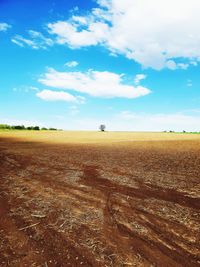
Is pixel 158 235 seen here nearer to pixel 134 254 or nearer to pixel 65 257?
pixel 134 254

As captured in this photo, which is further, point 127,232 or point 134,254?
point 127,232

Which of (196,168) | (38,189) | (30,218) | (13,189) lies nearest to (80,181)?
(38,189)

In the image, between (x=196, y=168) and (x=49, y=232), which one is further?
(x=196, y=168)

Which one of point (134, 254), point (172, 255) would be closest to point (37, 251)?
point (134, 254)

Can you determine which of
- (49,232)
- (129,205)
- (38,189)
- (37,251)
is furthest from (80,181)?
(37,251)

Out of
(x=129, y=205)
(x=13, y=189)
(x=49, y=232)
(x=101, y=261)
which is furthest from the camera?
(x=13, y=189)

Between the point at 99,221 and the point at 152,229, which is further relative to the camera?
the point at 99,221

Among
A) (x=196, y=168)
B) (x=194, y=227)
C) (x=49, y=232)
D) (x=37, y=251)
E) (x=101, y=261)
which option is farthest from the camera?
(x=196, y=168)

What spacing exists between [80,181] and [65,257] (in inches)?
278

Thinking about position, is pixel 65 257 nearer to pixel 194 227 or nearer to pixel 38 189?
pixel 194 227

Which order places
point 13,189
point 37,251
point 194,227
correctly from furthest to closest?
point 13,189 → point 194,227 → point 37,251

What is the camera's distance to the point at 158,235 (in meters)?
6.77

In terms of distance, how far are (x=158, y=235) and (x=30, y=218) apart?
3721mm

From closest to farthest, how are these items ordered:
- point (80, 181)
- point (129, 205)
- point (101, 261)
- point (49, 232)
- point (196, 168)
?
point (101, 261) → point (49, 232) → point (129, 205) → point (80, 181) → point (196, 168)
